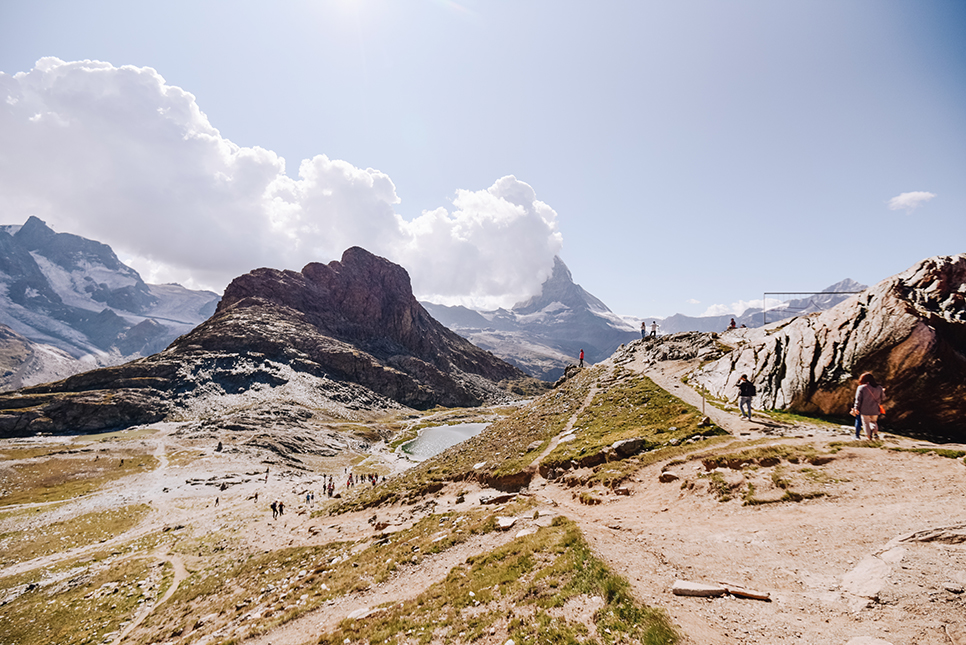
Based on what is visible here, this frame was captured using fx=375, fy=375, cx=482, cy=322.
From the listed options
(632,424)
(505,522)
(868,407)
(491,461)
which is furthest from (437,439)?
(868,407)

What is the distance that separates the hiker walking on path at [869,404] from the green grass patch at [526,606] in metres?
16.5

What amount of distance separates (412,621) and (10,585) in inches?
1981

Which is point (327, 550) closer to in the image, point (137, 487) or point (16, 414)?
point (137, 487)

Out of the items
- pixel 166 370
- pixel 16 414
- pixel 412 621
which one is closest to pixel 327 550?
pixel 412 621

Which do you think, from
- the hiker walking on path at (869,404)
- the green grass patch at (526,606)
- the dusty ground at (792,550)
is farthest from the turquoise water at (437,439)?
the green grass patch at (526,606)

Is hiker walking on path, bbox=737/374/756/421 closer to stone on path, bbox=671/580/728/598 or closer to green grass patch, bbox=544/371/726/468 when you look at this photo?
green grass patch, bbox=544/371/726/468

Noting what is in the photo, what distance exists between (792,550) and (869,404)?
40.7ft

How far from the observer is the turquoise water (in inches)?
4744

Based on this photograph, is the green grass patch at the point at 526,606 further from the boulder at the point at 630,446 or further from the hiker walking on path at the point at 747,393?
the hiker walking on path at the point at 747,393

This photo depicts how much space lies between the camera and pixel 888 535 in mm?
11594

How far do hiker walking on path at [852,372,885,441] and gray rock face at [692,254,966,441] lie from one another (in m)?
3.67

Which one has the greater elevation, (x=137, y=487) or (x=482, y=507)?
(x=482, y=507)

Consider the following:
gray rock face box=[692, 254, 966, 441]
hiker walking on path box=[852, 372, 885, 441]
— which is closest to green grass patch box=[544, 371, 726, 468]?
hiker walking on path box=[852, 372, 885, 441]

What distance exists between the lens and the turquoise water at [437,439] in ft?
395
